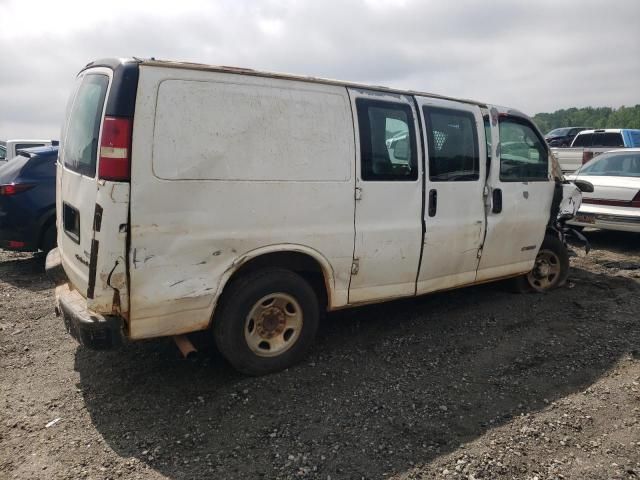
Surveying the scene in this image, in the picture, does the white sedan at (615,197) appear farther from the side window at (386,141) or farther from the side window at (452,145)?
the side window at (386,141)

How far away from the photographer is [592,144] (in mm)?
16672

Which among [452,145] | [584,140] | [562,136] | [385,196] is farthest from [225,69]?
[562,136]

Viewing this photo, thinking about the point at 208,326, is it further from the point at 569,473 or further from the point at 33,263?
the point at 33,263

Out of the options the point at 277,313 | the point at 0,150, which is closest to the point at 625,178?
the point at 277,313

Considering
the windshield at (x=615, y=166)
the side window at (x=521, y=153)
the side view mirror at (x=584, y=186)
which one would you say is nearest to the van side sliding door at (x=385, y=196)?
the side window at (x=521, y=153)

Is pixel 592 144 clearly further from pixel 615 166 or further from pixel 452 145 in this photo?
pixel 452 145

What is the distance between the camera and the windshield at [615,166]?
326 inches

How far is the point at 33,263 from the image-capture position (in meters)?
6.98

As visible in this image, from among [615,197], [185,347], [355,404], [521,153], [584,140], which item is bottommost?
[355,404]

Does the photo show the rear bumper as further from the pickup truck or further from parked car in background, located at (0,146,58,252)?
the pickup truck

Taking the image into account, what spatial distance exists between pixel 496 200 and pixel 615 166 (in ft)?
17.1

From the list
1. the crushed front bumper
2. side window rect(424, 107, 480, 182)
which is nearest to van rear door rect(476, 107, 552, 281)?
side window rect(424, 107, 480, 182)

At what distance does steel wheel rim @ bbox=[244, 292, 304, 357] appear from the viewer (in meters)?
3.56

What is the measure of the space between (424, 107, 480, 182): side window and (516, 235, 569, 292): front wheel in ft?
5.52
